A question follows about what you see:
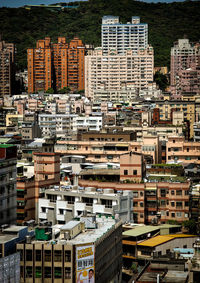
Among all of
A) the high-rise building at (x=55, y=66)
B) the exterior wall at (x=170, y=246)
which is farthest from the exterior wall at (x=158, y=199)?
the high-rise building at (x=55, y=66)

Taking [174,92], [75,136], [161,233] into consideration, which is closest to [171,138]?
[75,136]

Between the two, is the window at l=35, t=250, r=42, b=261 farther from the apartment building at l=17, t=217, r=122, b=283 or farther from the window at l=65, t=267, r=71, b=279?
the window at l=65, t=267, r=71, b=279

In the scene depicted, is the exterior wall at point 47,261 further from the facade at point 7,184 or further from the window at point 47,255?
the facade at point 7,184

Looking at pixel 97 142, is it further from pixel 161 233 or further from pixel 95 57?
pixel 95 57

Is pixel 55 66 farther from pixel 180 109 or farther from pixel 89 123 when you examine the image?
pixel 89 123

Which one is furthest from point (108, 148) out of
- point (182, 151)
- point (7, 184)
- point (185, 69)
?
point (185, 69)
